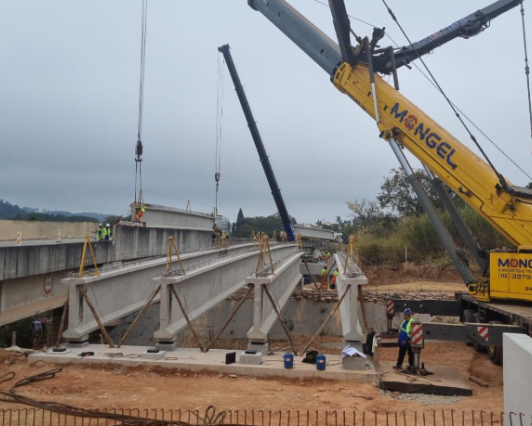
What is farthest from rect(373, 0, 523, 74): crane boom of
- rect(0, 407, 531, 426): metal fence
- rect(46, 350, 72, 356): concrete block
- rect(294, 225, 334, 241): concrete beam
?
rect(294, 225, 334, 241): concrete beam

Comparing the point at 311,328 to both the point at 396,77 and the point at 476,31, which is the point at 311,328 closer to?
the point at 396,77

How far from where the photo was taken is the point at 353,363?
28.7ft

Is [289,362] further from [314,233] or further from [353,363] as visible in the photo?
[314,233]

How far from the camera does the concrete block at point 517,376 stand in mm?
4082

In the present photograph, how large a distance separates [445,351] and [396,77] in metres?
8.10

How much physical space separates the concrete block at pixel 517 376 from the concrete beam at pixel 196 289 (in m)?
6.69

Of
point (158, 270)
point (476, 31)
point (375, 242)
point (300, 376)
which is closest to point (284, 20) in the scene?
point (476, 31)

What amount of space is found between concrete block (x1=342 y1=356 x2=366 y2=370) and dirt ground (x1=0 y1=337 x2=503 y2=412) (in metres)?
0.46

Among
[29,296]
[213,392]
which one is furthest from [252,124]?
[213,392]

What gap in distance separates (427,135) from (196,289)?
786 centimetres

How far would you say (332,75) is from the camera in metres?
13.1

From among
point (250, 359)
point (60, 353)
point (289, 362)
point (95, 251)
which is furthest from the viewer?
point (95, 251)

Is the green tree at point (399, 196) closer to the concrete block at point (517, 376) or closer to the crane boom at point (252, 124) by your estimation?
the crane boom at point (252, 124)

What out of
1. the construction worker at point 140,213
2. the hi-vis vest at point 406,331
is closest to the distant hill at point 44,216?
the construction worker at point 140,213
